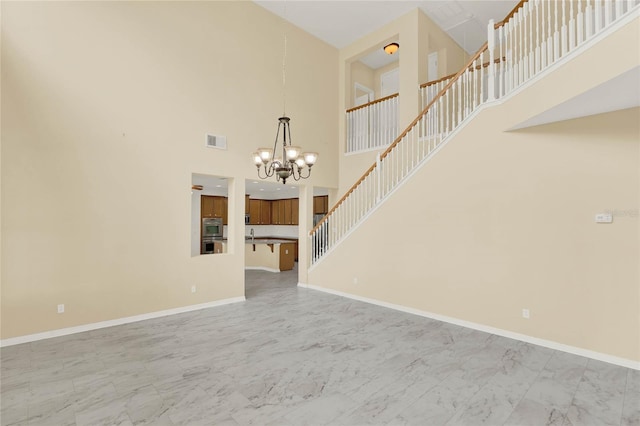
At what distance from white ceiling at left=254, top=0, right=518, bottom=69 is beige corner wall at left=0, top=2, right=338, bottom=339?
90cm

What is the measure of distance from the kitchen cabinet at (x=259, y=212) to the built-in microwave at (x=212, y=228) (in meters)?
1.39

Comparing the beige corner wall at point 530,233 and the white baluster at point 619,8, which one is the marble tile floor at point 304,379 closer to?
the beige corner wall at point 530,233

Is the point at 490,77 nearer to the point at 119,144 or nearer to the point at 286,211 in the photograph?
the point at 119,144

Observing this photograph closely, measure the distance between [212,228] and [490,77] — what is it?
823 centimetres

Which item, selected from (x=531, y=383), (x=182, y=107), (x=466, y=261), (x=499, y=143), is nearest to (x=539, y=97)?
(x=499, y=143)

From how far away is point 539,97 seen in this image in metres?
3.29

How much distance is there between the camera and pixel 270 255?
8898 millimetres

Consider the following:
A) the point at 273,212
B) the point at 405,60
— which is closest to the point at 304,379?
the point at 405,60

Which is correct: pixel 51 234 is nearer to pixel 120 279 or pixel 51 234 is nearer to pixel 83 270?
pixel 83 270

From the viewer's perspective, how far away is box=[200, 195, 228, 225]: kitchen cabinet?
9.60m

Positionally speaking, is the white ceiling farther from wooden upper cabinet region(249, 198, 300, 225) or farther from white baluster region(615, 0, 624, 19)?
wooden upper cabinet region(249, 198, 300, 225)

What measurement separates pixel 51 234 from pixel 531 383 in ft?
18.4

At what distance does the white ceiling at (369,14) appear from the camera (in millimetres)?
6117

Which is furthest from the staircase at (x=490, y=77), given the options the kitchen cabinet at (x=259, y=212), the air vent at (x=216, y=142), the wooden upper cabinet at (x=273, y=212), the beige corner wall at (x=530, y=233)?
the kitchen cabinet at (x=259, y=212)
